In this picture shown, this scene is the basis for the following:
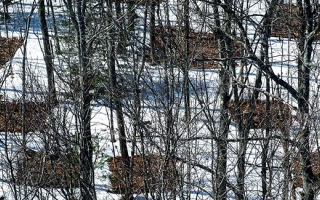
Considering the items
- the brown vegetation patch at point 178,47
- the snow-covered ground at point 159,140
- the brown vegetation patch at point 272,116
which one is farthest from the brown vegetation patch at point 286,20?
the brown vegetation patch at point 272,116

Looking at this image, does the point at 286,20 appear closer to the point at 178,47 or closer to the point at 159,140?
the point at 178,47

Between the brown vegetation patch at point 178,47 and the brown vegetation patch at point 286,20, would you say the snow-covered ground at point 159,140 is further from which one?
the brown vegetation patch at point 286,20

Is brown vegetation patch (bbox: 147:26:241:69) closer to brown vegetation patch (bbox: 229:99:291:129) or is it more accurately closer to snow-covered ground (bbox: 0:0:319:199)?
snow-covered ground (bbox: 0:0:319:199)

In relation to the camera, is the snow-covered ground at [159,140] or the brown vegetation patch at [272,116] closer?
the snow-covered ground at [159,140]

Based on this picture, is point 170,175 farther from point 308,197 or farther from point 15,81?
point 15,81

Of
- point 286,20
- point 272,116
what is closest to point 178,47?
point 272,116

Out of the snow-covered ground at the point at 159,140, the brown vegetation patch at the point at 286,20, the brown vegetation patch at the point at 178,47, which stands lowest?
the snow-covered ground at the point at 159,140

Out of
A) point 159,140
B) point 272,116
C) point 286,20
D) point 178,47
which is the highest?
point 286,20

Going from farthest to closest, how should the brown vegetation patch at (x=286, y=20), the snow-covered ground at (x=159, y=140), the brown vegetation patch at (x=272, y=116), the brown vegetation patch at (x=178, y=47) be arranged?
the brown vegetation patch at (x=286, y=20), the brown vegetation patch at (x=272, y=116), the snow-covered ground at (x=159, y=140), the brown vegetation patch at (x=178, y=47)

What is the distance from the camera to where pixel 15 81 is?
2286cm

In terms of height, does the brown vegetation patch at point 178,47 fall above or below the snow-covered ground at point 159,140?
above

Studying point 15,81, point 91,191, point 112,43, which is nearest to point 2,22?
point 15,81

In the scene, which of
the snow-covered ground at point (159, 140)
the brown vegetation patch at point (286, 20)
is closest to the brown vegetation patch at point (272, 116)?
the snow-covered ground at point (159, 140)

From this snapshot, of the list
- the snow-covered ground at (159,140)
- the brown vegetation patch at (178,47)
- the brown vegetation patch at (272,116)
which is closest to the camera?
the brown vegetation patch at (178,47)
